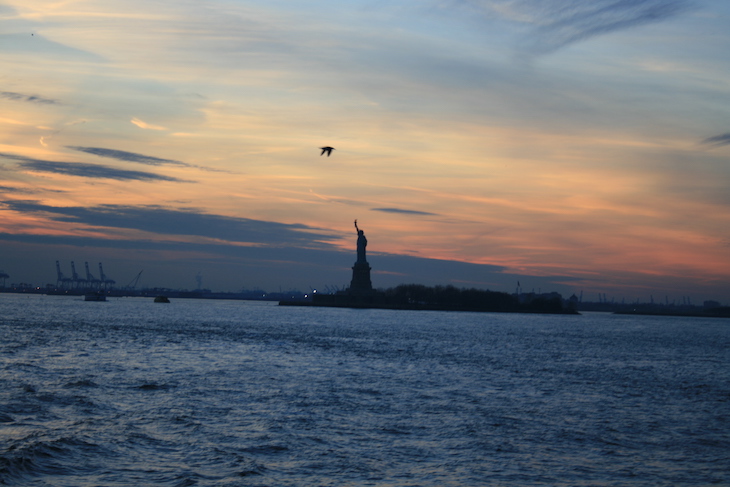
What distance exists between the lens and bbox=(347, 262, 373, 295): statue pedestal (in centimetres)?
16425

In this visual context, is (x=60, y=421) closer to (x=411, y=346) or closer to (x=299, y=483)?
(x=299, y=483)

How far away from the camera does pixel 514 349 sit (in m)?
61.8

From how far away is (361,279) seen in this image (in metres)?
167

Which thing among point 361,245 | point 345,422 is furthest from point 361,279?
point 345,422

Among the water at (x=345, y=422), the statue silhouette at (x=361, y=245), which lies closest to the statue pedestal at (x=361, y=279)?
the statue silhouette at (x=361, y=245)

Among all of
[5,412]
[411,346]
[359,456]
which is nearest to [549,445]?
[359,456]

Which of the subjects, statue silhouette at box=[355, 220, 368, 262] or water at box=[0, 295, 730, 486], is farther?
statue silhouette at box=[355, 220, 368, 262]

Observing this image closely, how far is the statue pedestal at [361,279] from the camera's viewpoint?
164 m

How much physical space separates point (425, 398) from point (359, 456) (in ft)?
35.1

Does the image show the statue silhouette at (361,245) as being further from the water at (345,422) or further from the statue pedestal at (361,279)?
the water at (345,422)

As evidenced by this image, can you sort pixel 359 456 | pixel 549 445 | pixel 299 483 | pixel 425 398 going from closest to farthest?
pixel 299 483 → pixel 359 456 → pixel 549 445 → pixel 425 398

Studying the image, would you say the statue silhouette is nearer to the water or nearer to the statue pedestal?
the statue pedestal

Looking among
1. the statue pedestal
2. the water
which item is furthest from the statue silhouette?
the water

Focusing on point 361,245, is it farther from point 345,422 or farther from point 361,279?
point 345,422
